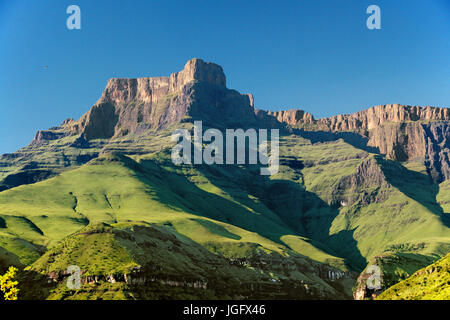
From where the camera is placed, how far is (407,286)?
137375 millimetres

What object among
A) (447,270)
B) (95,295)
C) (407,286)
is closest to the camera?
(447,270)
